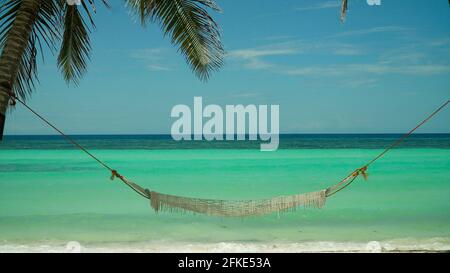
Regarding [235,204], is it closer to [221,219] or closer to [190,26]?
[190,26]

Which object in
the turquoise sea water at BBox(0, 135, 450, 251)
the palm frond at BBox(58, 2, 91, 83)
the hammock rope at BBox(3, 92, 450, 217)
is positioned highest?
the palm frond at BBox(58, 2, 91, 83)

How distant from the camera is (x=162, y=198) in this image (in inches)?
99.0

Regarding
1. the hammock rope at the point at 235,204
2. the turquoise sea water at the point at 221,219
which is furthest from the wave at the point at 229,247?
the hammock rope at the point at 235,204

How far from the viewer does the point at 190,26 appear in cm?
285

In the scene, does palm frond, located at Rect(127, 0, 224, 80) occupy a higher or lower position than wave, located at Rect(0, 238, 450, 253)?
higher

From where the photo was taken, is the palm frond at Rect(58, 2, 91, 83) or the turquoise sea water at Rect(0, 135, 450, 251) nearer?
the palm frond at Rect(58, 2, 91, 83)

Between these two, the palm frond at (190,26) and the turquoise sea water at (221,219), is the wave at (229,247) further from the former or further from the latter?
the palm frond at (190,26)

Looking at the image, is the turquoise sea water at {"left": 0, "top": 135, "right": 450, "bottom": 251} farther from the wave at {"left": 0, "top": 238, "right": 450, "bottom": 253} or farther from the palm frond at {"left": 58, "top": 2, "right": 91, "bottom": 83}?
the palm frond at {"left": 58, "top": 2, "right": 91, "bottom": 83}

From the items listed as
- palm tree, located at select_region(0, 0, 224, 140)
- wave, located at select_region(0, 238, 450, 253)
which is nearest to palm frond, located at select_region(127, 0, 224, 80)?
palm tree, located at select_region(0, 0, 224, 140)

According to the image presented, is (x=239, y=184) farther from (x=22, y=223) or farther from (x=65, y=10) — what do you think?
(x=65, y=10)

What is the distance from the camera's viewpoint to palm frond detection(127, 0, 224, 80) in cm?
280

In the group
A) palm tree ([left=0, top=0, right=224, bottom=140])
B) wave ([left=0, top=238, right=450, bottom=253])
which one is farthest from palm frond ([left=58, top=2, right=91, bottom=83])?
wave ([left=0, top=238, right=450, bottom=253])

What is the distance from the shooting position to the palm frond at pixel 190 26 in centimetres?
280

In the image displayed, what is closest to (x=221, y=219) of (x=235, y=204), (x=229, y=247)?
(x=229, y=247)
